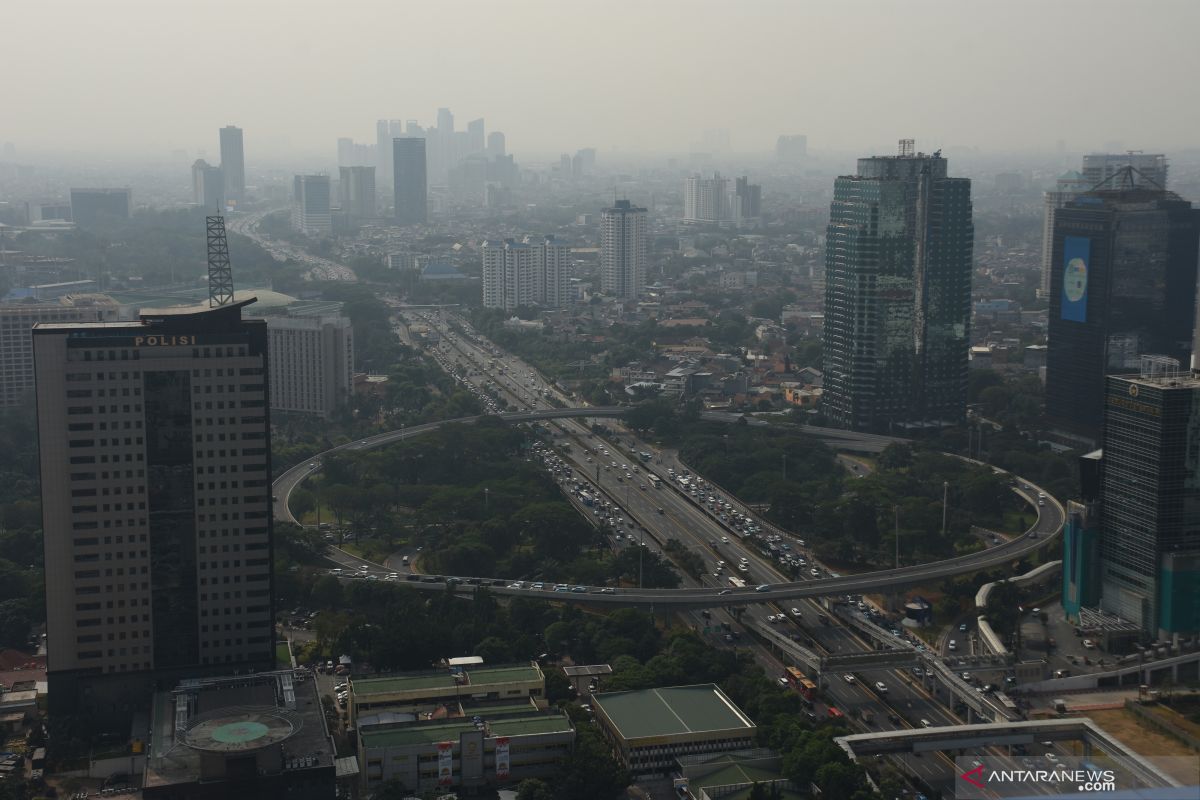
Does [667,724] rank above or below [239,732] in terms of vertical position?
below

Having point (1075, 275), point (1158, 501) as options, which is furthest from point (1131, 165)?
point (1158, 501)

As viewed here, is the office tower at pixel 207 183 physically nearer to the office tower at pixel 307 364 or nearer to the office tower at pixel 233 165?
the office tower at pixel 233 165

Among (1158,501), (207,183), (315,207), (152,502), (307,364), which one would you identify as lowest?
(307,364)

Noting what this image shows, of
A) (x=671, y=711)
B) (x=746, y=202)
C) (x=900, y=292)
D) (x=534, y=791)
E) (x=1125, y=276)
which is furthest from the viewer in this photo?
(x=746, y=202)

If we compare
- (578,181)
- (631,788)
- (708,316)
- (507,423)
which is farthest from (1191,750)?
(578,181)

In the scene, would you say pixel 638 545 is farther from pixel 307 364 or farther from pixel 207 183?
pixel 207 183

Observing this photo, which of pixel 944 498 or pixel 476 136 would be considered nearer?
pixel 944 498
